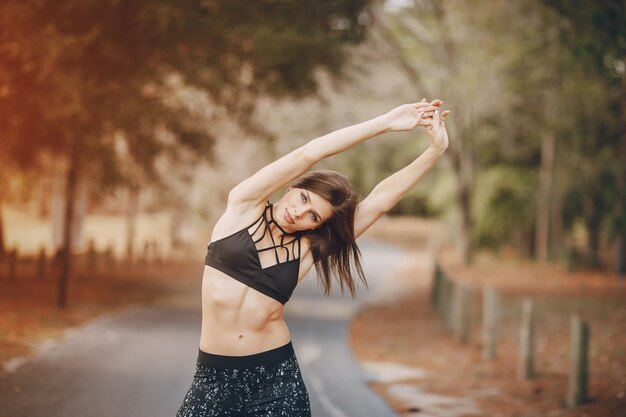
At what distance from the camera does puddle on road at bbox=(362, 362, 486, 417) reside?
880cm

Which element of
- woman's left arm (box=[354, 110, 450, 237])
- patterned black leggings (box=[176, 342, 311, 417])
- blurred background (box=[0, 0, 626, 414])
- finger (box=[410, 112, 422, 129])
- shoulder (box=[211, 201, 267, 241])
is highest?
blurred background (box=[0, 0, 626, 414])

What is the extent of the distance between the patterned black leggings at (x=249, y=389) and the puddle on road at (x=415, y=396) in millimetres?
5296

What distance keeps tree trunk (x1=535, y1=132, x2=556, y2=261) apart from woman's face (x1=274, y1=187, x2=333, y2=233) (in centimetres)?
2620

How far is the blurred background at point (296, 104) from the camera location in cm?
1413

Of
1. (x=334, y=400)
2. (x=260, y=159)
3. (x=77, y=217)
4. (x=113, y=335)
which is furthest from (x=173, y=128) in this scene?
(x=260, y=159)

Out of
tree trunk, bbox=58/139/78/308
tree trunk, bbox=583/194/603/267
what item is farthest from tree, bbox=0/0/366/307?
tree trunk, bbox=583/194/603/267

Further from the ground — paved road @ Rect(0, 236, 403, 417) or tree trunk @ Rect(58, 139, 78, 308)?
tree trunk @ Rect(58, 139, 78, 308)

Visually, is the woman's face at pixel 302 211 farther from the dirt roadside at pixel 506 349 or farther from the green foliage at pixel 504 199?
the green foliage at pixel 504 199

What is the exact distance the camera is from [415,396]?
971cm

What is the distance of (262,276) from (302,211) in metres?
0.34

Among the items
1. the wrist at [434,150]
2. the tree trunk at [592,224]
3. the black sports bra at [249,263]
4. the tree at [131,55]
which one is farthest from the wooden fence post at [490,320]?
the tree trunk at [592,224]

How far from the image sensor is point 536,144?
3266cm

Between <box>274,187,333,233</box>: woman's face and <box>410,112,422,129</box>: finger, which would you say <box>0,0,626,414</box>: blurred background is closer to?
<box>410,112,422,129</box>: finger

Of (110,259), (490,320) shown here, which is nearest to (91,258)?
(110,259)
